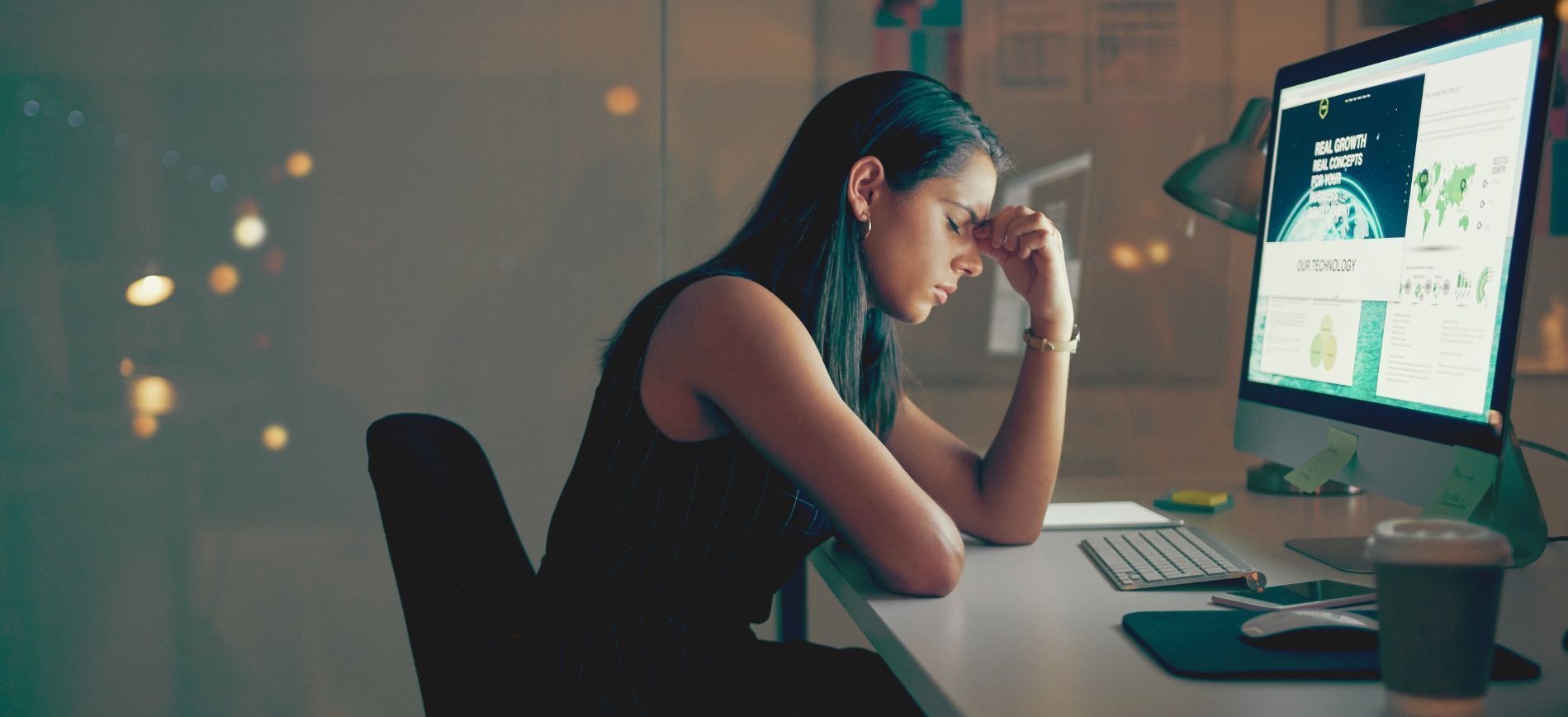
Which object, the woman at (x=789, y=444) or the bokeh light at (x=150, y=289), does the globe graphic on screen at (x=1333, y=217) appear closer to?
the woman at (x=789, y=444)

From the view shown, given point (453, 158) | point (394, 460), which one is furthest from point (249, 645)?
point (394, 460)

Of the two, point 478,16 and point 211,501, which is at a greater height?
point 478,16

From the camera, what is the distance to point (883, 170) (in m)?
1.23

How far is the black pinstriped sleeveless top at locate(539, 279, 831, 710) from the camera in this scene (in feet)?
3.67

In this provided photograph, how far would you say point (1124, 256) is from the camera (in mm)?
2162

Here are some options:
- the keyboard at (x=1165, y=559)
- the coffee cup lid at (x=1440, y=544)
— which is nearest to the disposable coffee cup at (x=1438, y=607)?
the coffee cup lid at (x=1440, y=544)

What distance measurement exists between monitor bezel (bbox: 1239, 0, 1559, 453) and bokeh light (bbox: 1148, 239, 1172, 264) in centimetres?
88

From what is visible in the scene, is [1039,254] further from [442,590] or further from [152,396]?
[152,396]

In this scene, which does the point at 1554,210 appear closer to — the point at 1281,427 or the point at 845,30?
the point at 1281,427

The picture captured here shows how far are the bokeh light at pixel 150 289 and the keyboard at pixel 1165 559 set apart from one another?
1.69 meters

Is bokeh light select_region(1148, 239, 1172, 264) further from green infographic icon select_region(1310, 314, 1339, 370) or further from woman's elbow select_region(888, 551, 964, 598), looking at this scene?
woman's elbow select_region(888, 551, 964, 598)

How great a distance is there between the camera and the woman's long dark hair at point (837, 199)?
3.99 ft

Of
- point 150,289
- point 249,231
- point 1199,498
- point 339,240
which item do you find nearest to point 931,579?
point 1199,498

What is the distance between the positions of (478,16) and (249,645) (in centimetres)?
126
